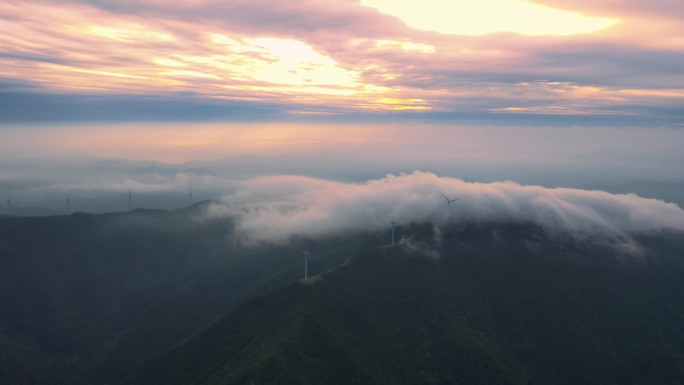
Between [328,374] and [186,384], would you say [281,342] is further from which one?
[186,384]

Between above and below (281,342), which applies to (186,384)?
below

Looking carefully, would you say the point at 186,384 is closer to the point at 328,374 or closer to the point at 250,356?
the point at 250,356

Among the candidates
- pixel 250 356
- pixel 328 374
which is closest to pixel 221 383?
pixel 250 356

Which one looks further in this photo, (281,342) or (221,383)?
(281,342)

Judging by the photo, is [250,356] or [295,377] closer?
[295,377]

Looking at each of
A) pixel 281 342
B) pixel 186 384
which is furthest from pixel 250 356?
pixel 186 384

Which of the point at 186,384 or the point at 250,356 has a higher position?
the point at 250,356

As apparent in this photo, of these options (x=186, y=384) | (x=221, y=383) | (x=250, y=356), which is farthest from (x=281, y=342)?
(x=186, y=384)
